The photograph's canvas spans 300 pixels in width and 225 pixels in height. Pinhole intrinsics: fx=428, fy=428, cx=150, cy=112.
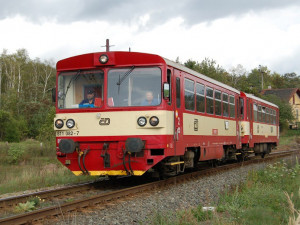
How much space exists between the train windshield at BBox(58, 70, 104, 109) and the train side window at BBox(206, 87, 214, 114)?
3.90 meters

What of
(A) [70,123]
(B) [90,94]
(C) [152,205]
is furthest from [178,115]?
(C) [152,205]

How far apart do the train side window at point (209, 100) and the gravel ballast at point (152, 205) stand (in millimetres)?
2353

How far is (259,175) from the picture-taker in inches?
426

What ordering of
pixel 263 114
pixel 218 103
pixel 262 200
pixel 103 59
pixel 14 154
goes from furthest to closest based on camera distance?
pixel 14 154, pixel 263 114, pixel 218 103, pixel 103 59, pixel 262 200

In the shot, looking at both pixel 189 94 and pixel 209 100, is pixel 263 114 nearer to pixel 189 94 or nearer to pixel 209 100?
pixel 209 100

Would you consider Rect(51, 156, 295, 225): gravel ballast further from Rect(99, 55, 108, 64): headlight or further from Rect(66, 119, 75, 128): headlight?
Rect(99, 55, 108, 64): headlight

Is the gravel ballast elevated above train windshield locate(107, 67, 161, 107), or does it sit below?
below

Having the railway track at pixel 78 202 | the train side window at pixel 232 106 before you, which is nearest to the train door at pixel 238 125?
the train side window at pixel 232 106

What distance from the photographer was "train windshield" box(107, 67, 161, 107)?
9.44 meters

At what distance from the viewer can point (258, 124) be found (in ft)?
64.6

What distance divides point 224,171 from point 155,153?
16.8 feet

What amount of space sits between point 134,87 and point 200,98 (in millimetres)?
2975

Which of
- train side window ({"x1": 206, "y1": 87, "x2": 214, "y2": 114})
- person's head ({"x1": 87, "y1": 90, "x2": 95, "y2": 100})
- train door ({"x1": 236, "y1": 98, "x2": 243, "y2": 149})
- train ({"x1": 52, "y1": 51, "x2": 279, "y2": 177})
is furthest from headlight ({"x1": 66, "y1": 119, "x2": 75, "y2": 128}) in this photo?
train door ({"x1": 236, "y1": 98, "x2": 243, "y2": 149})

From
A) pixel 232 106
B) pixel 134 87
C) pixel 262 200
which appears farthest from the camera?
pixel 232 106
